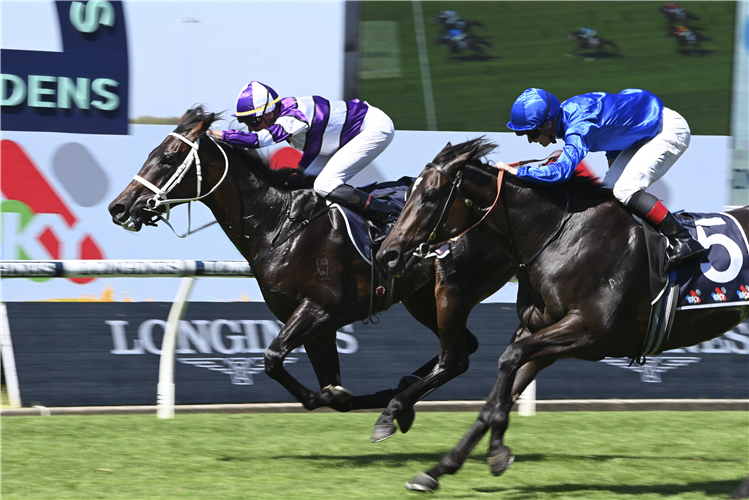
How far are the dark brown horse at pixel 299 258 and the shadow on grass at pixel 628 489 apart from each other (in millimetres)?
872

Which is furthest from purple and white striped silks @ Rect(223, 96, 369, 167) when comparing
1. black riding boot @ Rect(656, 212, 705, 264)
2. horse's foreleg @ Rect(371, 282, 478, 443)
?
black riding boot @ Rect(656, 212, 705, 264)

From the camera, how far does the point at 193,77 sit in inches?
343

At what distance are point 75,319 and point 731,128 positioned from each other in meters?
6.60

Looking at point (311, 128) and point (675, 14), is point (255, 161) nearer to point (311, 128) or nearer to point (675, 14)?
point (311, 128)

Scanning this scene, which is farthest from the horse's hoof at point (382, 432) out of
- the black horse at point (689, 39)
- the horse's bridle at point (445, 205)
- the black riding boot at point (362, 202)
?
the black horse at point (689, 39)

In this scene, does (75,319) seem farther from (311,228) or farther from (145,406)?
(311,228)

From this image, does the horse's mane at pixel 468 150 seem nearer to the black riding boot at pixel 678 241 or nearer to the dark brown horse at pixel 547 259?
the dark brown horse at pixel 547 259

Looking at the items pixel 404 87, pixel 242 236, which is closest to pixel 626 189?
pixel 242 236

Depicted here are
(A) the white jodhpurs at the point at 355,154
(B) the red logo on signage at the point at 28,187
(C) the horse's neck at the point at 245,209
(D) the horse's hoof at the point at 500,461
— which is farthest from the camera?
(B) the red logo on signage at the point at 28,187

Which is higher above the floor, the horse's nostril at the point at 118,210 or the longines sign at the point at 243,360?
the horse's nostril at the point at 118,210

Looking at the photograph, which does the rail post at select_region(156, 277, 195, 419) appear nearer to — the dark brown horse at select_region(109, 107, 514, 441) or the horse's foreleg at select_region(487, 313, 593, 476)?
the dark brown horse at select_region(109, 107, 514, 441)

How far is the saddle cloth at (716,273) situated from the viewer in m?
4.38

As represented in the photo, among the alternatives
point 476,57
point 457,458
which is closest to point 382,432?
point 457,458

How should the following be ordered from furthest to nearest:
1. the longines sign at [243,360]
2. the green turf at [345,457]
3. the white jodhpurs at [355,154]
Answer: the longines sign at [243,360] → the white jodhpurs at [355,154] → the green turf at [345,457]
